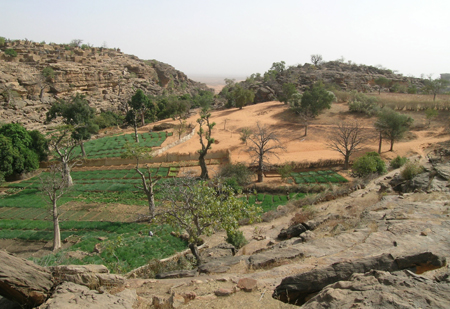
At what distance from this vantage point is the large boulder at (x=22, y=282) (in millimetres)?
5621

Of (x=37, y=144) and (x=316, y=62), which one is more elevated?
(x=316, y=62)

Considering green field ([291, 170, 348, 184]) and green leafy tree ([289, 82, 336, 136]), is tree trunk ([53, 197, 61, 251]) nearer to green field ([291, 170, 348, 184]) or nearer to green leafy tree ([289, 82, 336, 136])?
green field ([291, 170, 348, 184])

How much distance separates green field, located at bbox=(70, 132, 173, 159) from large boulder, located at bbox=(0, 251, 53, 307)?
31476 millimetres

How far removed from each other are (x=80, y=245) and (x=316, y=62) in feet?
357

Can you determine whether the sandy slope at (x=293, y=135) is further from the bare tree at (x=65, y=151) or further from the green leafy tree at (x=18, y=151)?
the green leafy tree at (x=18, y=151)

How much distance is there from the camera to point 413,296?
525cm

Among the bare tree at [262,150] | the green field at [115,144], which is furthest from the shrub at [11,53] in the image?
the bare tree at [262,150]

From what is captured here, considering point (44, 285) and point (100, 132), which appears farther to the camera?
point (100, 132)

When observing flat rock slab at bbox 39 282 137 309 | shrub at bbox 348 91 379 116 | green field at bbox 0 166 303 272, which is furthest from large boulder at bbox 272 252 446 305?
shrub at bbox 348 91 379 116

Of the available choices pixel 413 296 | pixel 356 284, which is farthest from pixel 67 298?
pixel 413 296

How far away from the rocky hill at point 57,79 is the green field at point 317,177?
49041 millimetres

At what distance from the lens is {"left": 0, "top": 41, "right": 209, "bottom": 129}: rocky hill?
5272cm

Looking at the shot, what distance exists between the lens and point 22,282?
18.9 ft

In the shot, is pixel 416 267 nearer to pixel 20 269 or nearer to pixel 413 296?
pixel 413 296
